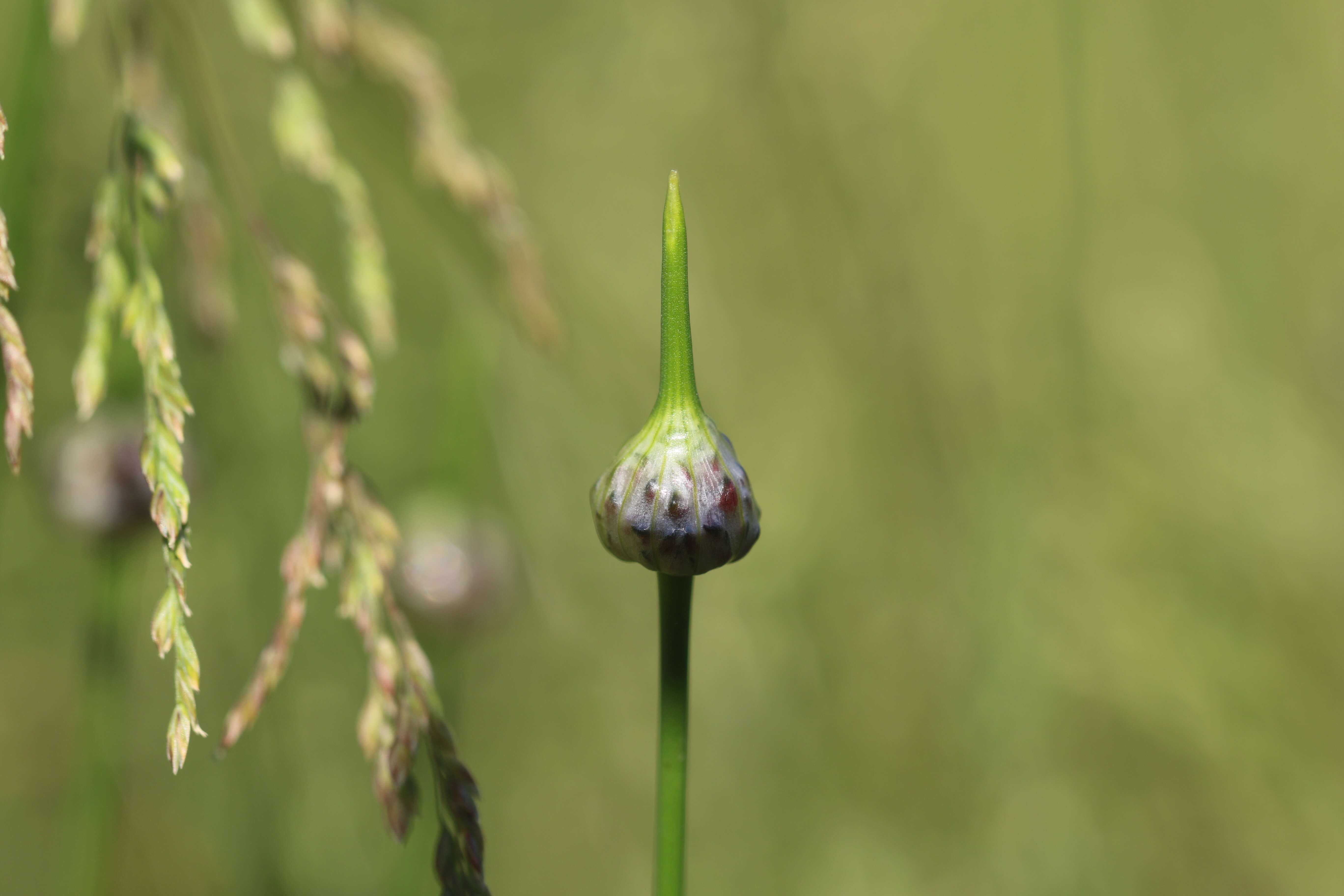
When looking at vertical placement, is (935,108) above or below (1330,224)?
above

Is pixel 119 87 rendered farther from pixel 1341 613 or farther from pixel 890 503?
pixel 1341 613

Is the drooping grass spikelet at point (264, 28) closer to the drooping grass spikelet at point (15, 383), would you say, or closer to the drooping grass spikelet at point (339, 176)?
the drooping grass spikelet at point (339, 176)

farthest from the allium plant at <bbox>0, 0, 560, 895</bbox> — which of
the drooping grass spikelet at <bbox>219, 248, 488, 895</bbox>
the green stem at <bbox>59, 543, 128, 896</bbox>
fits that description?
the green stem at <bbox>59, 543, 128, 896</bbox>

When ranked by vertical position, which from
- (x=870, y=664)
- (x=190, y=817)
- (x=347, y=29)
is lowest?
(x=190, y=817)

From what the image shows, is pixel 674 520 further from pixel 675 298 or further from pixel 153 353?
pixel 153 353

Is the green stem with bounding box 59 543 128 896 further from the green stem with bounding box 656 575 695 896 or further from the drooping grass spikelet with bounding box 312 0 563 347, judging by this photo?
the green stem with bounding box 656 575 695 896

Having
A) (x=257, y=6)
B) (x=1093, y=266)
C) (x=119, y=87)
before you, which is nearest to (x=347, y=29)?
(x=257, y=6)
